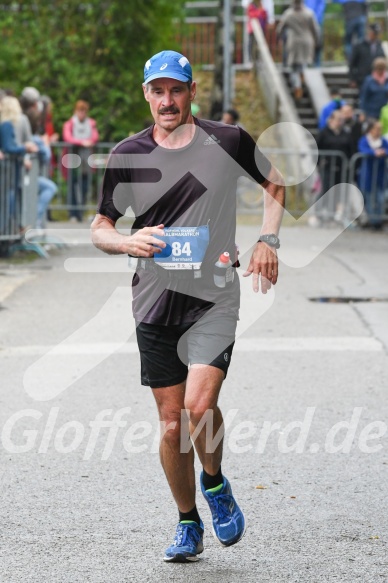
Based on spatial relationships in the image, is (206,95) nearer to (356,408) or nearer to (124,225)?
(124,225)

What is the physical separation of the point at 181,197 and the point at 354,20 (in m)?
24.8

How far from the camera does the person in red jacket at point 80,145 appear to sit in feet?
71.2

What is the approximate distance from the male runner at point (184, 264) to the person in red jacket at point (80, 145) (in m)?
16.3

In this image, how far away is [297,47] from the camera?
28.4m

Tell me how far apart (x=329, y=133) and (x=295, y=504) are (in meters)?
16.0

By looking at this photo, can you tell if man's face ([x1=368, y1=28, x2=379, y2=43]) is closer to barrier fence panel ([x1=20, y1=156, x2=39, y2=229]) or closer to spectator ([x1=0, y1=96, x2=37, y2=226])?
barrier fence panel ([x1=20, y1=156, x2=39, y2=229])

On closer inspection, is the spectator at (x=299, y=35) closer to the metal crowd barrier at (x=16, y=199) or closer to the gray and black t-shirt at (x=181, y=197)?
the metal crowd barrier at (x=16, y=199)

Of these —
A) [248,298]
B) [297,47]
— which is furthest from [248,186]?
[248,298]

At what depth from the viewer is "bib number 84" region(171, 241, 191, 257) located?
205 inches

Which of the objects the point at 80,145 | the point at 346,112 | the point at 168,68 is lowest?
the point at 80,145

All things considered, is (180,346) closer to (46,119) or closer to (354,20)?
(46,119)

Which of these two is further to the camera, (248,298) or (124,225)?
(124,225)

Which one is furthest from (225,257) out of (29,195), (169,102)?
(29,195)

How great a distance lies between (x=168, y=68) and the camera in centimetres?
522
